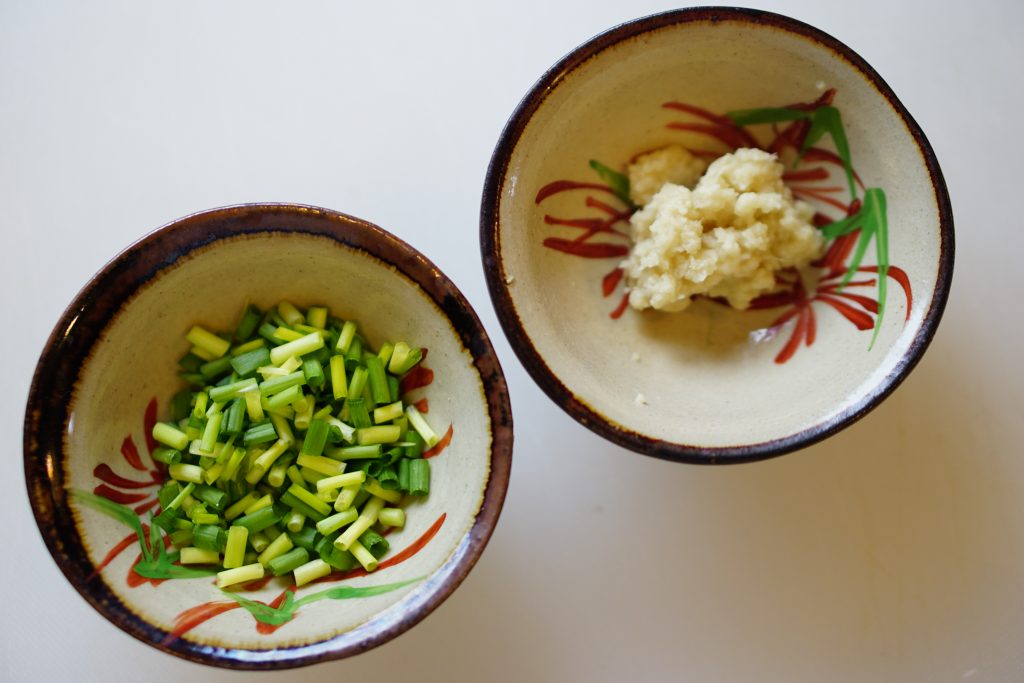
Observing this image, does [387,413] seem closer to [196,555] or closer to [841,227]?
[196,555]

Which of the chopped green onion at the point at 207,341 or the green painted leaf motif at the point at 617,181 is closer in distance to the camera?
the chopped green onion at the point at 207,341

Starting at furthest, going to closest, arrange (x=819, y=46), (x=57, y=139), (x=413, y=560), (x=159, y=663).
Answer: (x=57, y=139), (x=159, y=663), (x=819, y=46), (x=413, y=560)

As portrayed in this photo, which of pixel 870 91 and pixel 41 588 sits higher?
pixel 870 91

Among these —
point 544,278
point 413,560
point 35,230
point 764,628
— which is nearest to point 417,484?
point 413,560

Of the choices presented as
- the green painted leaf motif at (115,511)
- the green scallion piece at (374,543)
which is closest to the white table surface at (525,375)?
the green scallion piece at (374,543)

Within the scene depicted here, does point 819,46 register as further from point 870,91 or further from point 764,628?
point 764,628

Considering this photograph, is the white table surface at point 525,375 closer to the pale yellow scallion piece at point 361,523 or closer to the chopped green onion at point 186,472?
the pale yellow scallion piece at point 361,523

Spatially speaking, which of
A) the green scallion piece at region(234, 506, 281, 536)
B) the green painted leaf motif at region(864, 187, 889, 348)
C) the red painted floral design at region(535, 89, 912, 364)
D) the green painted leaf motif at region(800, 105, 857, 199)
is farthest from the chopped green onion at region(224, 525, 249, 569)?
the green painted leaf motif at region(800, 105, 857, 199)
